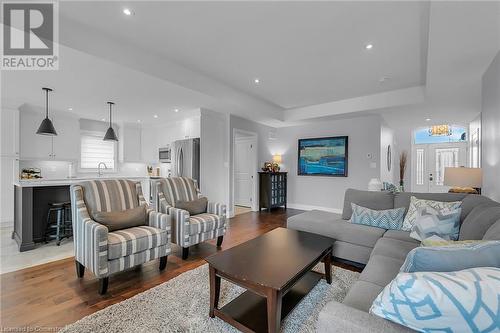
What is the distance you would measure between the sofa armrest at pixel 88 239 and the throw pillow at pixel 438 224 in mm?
3000

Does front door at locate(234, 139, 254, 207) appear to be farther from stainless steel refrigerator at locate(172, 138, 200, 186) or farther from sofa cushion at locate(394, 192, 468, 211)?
sofa cushion at locate(394, 192, 468, 211)

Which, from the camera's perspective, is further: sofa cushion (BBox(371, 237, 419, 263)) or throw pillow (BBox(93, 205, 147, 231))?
throw pillow (BBox(93, 205, 147, 231))

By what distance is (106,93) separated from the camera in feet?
12.8

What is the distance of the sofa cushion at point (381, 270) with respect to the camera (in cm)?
148

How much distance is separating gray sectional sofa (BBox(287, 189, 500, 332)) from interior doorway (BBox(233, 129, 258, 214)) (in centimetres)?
297

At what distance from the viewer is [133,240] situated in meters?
2.28

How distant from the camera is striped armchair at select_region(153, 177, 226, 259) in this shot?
2.89 metres

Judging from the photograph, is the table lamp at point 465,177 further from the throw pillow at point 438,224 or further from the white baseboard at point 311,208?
the white baseboard at point 311,208

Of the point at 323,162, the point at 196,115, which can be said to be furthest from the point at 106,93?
the point at 323,162

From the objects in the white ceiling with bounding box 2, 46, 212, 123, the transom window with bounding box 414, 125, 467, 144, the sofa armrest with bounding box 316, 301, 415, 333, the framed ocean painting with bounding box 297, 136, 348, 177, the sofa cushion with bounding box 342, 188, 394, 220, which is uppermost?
the white ceiling with bounding box 2, 46, 212, 123

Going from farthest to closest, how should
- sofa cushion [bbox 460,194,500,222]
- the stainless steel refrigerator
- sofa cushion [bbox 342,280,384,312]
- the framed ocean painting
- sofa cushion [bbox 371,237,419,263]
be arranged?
the framed ocean painting, the stainless steel refrigerator, sofa cushion [bbox 460,194,500,222], sofa cushion [bbox 371,237,419,263], sofa cushion [bbox 342,280,384,312]

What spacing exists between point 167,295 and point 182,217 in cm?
99

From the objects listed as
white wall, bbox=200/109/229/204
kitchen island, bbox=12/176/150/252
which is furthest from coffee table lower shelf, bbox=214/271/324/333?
white wall, bbox=200/109/229/204

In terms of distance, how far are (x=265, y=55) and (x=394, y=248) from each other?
2663mm
